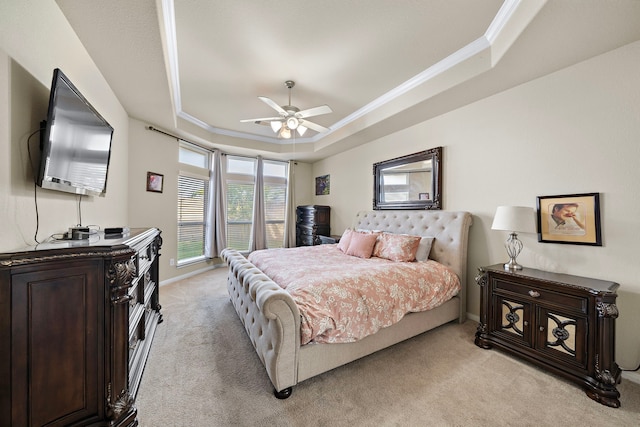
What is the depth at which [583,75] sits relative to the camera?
2189mm

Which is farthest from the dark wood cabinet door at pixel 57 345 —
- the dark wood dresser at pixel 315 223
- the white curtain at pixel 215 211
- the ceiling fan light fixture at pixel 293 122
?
the dark wood dresser at pixel 315 223

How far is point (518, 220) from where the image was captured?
2279mm

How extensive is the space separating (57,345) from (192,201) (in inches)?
160

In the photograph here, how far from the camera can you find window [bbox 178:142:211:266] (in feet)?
15.4

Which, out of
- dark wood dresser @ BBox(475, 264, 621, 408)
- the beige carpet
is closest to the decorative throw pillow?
dark wood dresser @ BBox(475, 264, 621, 408)

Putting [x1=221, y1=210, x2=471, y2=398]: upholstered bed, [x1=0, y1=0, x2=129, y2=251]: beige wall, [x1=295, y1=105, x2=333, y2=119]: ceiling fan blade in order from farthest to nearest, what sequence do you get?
[x1=295, y1=105, x2=333, y2=119]: ceiling fan blade, [x1=221, y1=210, x2=471, y2=398]: upholstered bed, [x1=0, y1=0, x2=129, y2=251]: beige wall

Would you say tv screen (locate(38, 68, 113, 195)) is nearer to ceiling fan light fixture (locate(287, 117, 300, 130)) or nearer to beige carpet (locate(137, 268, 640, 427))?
→ beige carpet (locate(137, 268, 640, 427))

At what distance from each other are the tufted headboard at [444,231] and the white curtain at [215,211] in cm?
351

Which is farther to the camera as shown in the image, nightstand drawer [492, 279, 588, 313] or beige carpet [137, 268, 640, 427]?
nightstand drawer [492, 279, 588, 313]

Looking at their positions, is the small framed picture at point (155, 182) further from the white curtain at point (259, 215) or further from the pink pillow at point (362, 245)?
the pink pillow at point (362, 245)

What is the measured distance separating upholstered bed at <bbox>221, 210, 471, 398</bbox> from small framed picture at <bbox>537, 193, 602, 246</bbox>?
2.33 ft

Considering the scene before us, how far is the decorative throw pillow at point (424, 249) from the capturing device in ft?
9.93

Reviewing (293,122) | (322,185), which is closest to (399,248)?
(293,122)

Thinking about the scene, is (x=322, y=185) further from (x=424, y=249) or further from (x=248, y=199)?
(x=424, y=249)
